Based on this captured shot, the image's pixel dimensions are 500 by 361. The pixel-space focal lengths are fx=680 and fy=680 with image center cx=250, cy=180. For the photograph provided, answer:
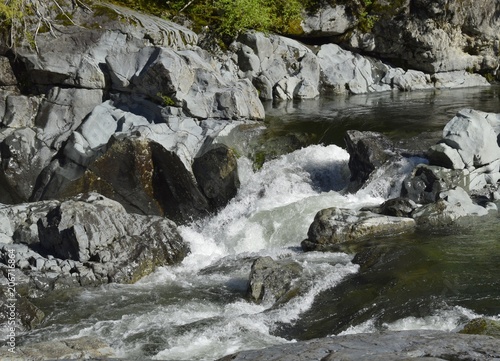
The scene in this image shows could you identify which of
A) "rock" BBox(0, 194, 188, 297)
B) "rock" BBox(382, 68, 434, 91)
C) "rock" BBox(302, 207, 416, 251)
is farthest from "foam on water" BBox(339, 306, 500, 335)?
"rock" BBox(382, 68, 434, 91)

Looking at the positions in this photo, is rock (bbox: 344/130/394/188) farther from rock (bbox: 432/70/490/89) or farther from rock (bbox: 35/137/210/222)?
rock (bbox: 432/70/490/89)

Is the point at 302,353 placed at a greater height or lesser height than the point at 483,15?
lesser

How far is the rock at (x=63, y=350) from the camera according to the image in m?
9.66

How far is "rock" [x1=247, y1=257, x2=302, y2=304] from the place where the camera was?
42.2 ft

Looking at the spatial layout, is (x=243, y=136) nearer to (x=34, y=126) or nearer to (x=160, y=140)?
(x=160, y=140)

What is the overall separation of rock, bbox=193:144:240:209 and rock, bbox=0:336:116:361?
29.5 ft

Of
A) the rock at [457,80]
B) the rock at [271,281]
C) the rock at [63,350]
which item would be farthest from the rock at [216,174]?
the rock at [457,80]

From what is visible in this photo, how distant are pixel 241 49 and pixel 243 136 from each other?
33.8ft

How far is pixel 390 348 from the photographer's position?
6.57 metres

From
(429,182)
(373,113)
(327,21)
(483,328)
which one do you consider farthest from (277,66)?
(483,328)

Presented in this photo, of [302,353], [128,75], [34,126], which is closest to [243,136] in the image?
[128,75]

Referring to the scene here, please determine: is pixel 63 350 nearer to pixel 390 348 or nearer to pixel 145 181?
pixel 390 348

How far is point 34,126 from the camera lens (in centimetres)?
2177

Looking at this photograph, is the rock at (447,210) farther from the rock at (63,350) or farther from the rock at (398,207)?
the rock at (63,350)
